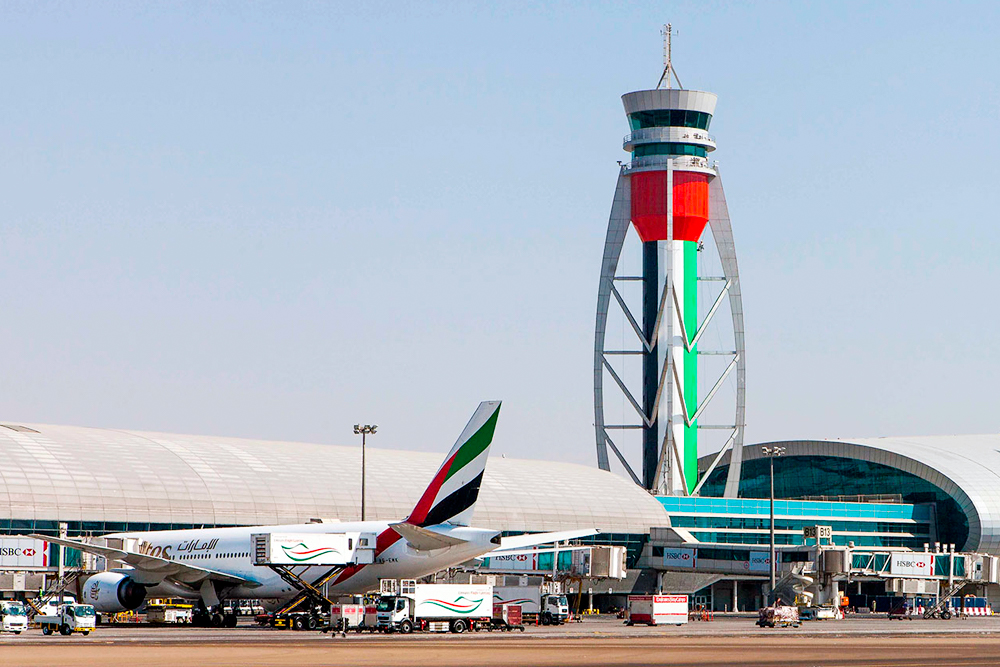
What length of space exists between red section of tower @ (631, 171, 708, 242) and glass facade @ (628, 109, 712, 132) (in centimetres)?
523

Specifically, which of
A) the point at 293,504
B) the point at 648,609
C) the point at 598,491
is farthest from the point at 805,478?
the point at 648,609

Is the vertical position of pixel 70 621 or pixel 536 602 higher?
pixel 536 602

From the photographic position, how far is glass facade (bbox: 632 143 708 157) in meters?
151

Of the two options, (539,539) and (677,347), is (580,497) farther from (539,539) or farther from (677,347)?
(539,539)

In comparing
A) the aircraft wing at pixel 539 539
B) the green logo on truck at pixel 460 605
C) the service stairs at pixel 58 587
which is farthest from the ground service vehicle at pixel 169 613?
the aircraft wing at pixel 539 539

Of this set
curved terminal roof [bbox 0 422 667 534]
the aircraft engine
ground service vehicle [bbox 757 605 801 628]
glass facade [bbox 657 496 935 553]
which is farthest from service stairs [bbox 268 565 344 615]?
glass facade [bbox 657 496 935 553]

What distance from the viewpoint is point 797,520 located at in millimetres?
131125

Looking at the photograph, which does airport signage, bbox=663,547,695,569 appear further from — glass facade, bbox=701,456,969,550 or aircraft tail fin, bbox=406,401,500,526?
aircraft tail fin, bbox=406,401,500,526

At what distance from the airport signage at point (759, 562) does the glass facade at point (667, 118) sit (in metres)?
54.6

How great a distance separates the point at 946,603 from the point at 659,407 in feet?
187

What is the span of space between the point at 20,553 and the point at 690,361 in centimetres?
8327

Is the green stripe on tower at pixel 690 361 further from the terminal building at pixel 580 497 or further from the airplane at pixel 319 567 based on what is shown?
the airplane at pixel 319 567

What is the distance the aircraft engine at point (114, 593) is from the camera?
6725 centimetres

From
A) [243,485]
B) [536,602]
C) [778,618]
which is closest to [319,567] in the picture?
[536,602]
